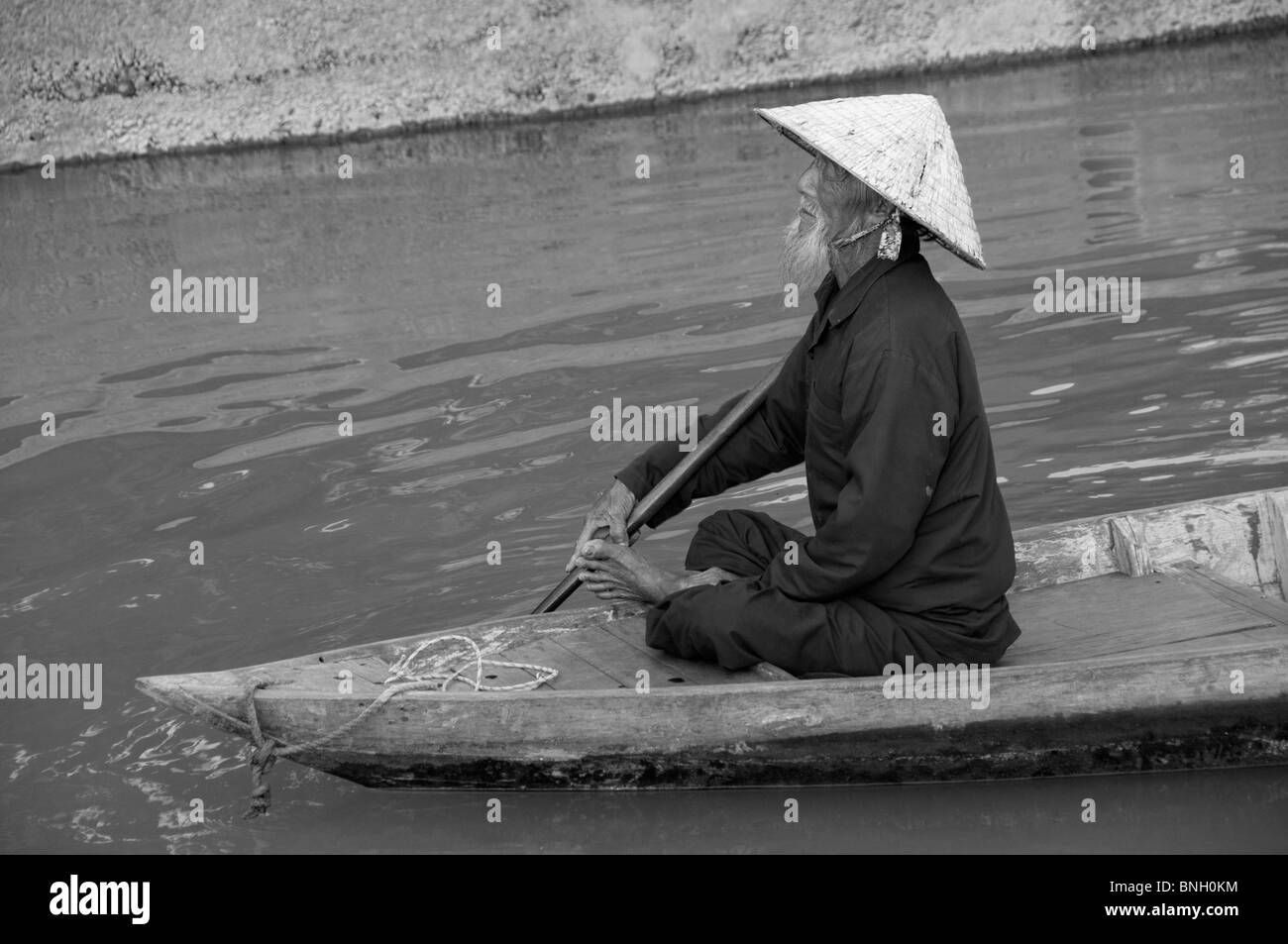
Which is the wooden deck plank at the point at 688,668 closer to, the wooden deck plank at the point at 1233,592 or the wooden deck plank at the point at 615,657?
the wooden deck plank at the point at 615,657

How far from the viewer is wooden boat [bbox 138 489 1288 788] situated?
10.3ft

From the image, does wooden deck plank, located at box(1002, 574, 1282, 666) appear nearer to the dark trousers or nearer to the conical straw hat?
the dark trousers

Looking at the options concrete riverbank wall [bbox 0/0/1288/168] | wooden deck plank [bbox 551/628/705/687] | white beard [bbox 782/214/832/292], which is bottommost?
wooden deck plank [bbox 551/628/705/687]

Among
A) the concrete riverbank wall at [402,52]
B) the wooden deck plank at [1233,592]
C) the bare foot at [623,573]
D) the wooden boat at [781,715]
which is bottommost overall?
the wooden boat at [781,715]

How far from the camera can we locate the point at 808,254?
3117mm

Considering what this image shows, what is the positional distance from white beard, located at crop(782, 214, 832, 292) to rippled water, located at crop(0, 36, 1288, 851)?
1.20 meters

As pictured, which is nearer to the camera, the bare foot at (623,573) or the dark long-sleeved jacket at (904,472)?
the dark long-sleeved jacket at (904,472)

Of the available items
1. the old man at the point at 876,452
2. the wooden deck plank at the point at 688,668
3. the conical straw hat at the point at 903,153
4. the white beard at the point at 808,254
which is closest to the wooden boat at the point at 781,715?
the wooden deck plank at the point at 688,668

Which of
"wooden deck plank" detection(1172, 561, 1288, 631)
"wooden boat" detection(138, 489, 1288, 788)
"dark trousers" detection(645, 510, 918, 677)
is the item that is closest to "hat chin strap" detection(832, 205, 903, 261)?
"dark trousers" detection(645, 510, 918, 677)

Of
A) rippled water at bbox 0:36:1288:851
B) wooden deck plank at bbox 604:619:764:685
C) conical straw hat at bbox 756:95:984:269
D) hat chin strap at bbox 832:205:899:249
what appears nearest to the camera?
conical straw hat at bbox 756:95:984:269

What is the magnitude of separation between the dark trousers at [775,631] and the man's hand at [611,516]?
30 cm

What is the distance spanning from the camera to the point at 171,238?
35.4 ft

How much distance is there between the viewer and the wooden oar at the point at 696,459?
363 centimetres

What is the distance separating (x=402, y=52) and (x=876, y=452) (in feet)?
43.8
